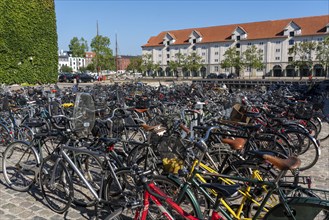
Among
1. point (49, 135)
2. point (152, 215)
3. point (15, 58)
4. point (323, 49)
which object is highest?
point (323, 49)

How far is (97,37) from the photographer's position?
48188 millimetres

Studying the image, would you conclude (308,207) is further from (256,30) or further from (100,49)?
(256,30)

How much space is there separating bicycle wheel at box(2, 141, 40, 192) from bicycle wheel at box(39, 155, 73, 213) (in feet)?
0.93

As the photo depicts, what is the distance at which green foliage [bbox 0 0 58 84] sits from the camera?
2350cm

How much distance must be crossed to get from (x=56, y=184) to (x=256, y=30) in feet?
248

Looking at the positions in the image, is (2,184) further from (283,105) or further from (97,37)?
(97,37)

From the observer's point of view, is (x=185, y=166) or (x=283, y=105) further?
(x=283, y=105)

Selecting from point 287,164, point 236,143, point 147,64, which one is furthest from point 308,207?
point 147,64

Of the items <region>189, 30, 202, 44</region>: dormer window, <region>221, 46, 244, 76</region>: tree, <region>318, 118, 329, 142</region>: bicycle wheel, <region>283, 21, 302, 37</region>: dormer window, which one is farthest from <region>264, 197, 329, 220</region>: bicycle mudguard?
<region>189, 30, 202, 44</region>: dormer window

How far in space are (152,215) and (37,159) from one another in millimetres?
2145

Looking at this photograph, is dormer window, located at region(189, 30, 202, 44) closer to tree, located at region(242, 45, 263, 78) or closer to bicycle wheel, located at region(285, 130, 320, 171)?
tree, located at region(242, 45, 263, 78)

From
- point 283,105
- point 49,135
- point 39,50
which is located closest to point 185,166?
point 49,135

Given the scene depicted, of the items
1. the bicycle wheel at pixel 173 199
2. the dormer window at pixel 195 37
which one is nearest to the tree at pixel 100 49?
the dormer window at pixel 195 37

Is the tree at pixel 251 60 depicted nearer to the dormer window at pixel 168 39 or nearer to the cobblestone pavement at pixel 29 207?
the dormer window at pixel 168 39
